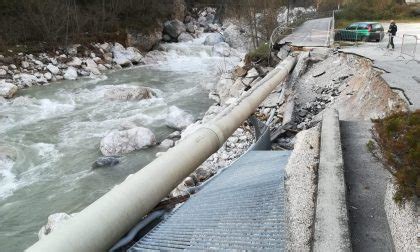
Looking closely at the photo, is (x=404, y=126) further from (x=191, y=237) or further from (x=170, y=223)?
(x=170, y=223)

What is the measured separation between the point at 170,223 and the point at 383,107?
17.6 ft

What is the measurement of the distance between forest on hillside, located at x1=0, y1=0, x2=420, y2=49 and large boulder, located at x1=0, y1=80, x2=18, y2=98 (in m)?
5.69

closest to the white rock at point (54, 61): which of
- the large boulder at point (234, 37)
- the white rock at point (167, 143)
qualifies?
the white rock at point (167, 143)

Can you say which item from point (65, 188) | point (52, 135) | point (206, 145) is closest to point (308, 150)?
point (206, 145)

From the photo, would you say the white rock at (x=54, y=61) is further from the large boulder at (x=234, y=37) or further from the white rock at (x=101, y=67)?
the large boulder at (x=234, y=37)

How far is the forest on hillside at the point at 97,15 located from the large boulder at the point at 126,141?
15.1 metres

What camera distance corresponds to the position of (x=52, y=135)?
44.2 ft

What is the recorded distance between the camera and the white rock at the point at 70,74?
2214 centimetres

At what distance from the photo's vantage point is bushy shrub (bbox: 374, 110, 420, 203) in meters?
3.30

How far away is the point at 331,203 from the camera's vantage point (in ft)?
12.0

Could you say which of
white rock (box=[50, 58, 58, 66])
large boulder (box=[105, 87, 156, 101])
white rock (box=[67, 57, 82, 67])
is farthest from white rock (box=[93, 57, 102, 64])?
large boulder (box=[105, 87, 156, 101])

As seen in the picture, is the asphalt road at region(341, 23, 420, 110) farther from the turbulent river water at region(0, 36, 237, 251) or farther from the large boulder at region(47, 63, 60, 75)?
the large boulder at region(47, 63, 60, 75)

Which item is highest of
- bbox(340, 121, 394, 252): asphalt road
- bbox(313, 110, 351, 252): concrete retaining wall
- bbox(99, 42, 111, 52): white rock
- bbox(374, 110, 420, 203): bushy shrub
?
bbox(374, 110, 420, 203): bushy shrub

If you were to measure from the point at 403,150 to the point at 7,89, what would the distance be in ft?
60.0
